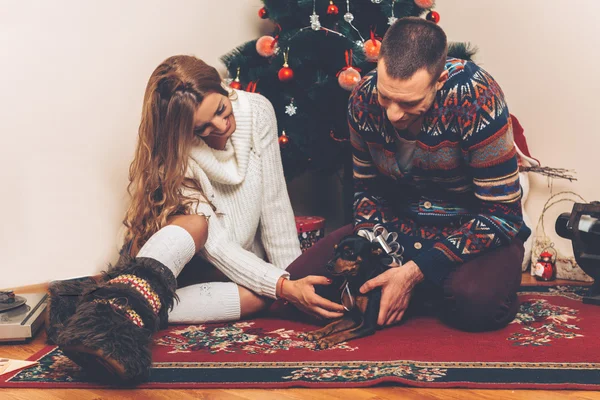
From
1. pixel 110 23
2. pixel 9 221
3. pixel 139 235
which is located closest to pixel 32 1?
pixel 110 23

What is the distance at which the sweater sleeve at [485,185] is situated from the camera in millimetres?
1614

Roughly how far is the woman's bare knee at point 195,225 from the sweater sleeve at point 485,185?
0.58m

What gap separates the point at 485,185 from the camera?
1.67 m

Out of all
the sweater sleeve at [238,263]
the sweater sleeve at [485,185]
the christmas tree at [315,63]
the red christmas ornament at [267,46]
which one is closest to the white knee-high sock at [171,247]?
the sweater sleeve at [238,263]

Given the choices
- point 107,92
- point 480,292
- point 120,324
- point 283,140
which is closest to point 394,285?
point 480,292

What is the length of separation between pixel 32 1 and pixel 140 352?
140 cm

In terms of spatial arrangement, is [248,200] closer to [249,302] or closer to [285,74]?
[249,302]

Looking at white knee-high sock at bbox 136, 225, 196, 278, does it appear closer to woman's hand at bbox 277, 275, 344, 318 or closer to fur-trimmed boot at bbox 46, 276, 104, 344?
fur-trimmed boot at bbox 46, 276, 104, 344

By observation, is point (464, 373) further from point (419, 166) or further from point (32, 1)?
point (32, 1)

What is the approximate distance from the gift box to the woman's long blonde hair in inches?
23.3

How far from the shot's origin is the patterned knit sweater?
1624 millimetres

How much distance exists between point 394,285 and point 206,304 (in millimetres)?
524

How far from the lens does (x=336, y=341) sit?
5.48 ft

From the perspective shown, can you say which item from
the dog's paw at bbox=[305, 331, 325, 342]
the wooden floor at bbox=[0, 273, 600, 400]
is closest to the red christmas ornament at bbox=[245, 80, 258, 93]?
the dog's paw at bbox=[305, 331, 325, 342]
